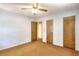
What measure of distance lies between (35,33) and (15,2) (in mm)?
737

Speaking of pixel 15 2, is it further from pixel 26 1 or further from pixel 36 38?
pixel 36 38

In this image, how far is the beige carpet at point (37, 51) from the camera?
5.63 feet

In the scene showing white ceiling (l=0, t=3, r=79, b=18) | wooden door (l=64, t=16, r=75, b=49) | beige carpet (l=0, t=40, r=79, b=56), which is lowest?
beige carpet (l=0, t=40, r=79, b=56)

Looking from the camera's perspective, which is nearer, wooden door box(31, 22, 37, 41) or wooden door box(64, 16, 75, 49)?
wooden door box(64, 16, 75, 49)

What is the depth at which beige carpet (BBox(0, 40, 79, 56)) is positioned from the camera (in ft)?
5.63

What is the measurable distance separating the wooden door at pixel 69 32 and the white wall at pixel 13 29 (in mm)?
751

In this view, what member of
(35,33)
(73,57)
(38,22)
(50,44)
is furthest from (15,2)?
(73,57)

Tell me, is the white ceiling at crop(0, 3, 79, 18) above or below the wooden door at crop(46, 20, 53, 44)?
above

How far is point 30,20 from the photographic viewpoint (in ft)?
6.37

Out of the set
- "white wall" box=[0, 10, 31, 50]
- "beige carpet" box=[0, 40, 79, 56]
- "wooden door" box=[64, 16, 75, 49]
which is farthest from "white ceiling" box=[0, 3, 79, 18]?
"beige carpet" box=[0, 40, 79, 56]

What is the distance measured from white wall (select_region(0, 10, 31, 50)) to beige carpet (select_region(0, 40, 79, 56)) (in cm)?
10

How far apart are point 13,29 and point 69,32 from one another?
3.58 feet

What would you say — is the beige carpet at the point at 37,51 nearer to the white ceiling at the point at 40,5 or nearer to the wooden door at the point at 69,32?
the wooden door at the point at 69,32

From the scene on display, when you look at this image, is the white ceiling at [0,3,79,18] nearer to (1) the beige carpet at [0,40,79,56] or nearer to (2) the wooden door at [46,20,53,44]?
(2) the wooden door at [46,20,53,44]
